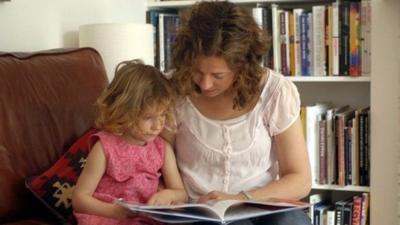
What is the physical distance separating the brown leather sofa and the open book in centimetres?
32

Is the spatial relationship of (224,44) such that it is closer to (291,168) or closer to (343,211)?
(291,168)

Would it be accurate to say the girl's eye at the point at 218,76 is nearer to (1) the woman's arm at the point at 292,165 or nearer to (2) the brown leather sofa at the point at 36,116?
(1) the woman's arm at the point at 292,165

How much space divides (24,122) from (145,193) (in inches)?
14.4

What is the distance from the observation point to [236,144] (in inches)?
65.7

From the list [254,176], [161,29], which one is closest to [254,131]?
[254,176]

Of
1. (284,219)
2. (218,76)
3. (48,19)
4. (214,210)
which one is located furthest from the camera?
(48,19)

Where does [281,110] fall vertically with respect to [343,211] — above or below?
above

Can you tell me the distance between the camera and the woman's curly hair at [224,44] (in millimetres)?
1561

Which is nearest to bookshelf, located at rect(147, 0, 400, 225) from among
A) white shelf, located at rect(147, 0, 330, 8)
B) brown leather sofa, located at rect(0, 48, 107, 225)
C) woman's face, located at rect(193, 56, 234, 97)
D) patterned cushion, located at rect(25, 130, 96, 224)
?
white shelf, located at rect(147, 0, 330, 8)

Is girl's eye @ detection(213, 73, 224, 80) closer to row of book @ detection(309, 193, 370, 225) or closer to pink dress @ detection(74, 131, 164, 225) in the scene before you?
pink dress @ detection(74, 131, 164, 225)

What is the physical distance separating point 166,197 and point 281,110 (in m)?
0.38

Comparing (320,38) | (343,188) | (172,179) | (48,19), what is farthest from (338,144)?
(48,19)

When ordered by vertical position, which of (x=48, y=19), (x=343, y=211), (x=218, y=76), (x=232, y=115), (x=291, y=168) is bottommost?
(x=343, y=211)

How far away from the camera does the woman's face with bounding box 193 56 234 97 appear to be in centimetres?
157
